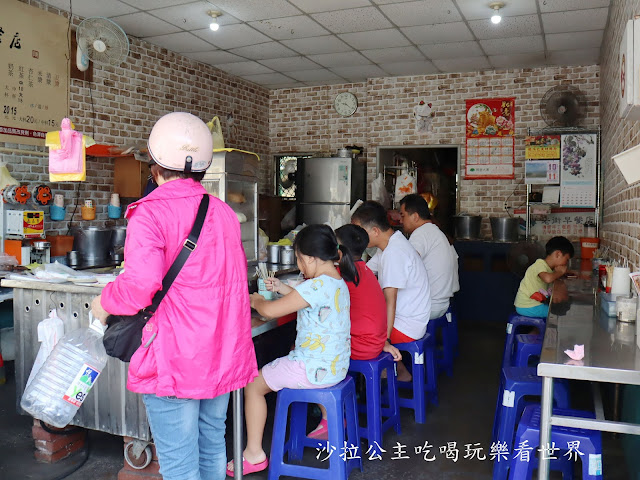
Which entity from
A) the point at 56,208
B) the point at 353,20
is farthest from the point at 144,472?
the point at 353,20

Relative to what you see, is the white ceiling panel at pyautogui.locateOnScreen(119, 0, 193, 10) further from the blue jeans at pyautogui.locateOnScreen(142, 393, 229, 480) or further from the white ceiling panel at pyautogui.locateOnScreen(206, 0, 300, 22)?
the blue jeans at pyautogui.locateOnScreen(142, 393, 229, 480)

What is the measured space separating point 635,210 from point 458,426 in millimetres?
1676

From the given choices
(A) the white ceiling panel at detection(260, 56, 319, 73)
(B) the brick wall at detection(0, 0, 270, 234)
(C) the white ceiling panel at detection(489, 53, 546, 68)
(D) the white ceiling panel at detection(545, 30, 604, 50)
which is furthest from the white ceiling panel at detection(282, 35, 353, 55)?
(D) the white ceiling panel at detection(545, 30, 604, 50)

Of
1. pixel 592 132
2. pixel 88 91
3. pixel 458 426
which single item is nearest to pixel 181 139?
pixel 458 426

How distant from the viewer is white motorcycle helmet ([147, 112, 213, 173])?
Answer: 1.92m

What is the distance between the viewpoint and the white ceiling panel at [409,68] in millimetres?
7117

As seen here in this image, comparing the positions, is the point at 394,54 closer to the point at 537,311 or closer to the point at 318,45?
the point at 318,45

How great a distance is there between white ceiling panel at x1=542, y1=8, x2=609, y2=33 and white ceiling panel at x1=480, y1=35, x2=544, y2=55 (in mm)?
329

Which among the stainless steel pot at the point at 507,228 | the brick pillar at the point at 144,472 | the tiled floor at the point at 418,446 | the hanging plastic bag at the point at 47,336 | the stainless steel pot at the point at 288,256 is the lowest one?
the tiled floor at the point at 418,446

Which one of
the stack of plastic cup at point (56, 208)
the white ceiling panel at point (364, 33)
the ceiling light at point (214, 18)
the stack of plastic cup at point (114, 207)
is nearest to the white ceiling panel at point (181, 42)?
the white ceiling panel at point (364, 33)

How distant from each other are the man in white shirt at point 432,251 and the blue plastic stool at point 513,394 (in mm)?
1480

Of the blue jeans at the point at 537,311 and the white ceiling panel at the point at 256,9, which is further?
the white ceiling panel at the point at 256,9

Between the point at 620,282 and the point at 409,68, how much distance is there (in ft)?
16.9

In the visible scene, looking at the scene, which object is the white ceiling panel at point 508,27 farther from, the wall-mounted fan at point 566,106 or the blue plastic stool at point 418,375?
the blue plastic stool at point 418,375
